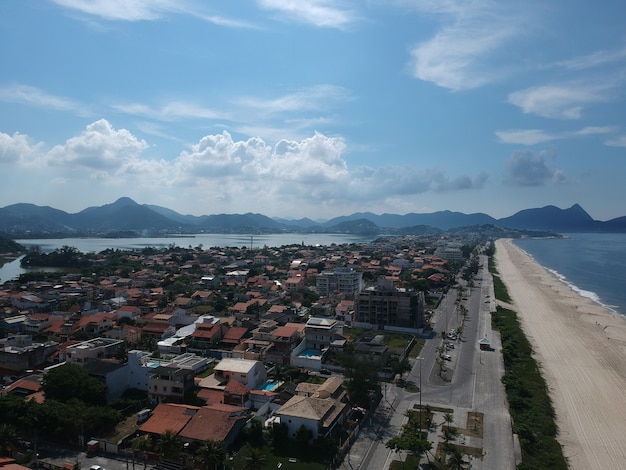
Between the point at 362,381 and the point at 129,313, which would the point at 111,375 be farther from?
the point at 129,313

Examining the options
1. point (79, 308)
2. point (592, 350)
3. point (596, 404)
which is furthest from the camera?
point (79, 308)

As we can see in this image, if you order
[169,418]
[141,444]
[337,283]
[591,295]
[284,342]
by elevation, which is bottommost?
[591,295]

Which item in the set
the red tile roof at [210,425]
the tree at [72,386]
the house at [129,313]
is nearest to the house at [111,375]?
the tree at [72,386]

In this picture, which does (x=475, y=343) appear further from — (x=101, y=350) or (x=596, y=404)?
(x=101, y=350)

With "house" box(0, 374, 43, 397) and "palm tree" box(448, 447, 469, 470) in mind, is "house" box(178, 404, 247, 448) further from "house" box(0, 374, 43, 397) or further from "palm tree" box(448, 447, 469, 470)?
"house" box(0, 374, 43, 397)

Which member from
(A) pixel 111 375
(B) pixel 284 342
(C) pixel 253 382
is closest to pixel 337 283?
(B) pixel 284 342

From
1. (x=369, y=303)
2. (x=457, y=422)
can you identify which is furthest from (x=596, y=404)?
(x=369, y=303)

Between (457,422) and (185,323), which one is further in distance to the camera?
(185,323)
